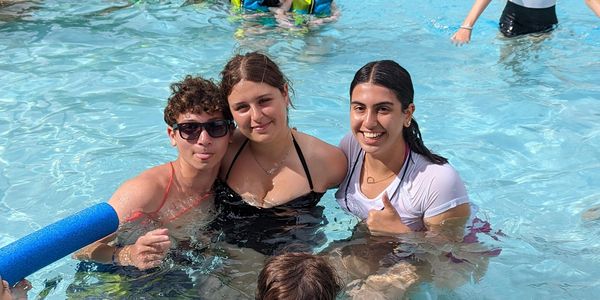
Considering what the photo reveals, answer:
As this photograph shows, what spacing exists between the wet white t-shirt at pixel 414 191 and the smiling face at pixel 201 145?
2.41 ft

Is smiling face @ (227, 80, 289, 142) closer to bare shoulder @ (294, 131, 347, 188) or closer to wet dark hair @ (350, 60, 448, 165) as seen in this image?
bare shoulder @ (294, 131, 347, 188)

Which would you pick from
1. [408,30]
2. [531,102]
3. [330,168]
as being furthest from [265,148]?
[408,30]

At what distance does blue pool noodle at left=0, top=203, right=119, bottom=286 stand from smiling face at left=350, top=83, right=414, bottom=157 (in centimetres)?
130

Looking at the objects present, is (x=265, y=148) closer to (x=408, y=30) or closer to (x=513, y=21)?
(x=513, y=21)

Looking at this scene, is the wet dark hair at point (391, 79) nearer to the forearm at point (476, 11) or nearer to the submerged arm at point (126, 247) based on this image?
the submerged arm at point (126, 247)

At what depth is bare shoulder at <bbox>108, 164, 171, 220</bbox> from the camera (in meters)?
3.44

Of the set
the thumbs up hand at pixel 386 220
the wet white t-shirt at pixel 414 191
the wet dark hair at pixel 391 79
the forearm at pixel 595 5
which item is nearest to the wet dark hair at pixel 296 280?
the thumbs up hand at pixel 386 220

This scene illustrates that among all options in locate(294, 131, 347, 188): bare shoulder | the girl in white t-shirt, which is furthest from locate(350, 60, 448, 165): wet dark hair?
locate(294, 131, 347, 188): bare shoulder

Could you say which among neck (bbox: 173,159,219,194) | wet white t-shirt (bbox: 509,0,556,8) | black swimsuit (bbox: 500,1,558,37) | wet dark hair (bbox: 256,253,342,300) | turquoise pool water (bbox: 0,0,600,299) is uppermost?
wet dark hair (bbox: 256,253,342,300)

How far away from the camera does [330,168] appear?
387cm

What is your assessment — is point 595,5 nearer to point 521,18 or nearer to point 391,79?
point 521,18

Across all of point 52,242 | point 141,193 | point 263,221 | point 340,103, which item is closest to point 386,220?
point 263,221

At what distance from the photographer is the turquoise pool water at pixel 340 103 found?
4.63 metres

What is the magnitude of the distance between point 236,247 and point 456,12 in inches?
272
